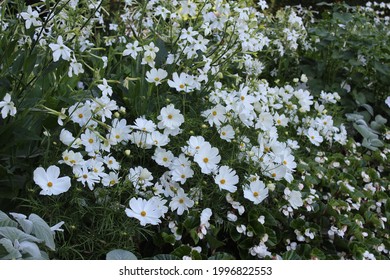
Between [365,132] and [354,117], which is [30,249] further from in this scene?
[354,117]

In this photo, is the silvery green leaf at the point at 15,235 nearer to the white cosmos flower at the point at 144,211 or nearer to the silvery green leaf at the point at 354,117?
the white cosmos flower at the point at 144,211

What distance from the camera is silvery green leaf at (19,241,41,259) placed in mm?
1438

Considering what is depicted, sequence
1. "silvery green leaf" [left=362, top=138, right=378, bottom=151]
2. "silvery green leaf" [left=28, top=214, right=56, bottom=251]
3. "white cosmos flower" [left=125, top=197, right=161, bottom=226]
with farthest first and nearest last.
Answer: "silvery green leaf" [left=362, top=138, right=378, bottom=151]
"white cosmos flower" [left=125, top=197, right=161, bottom=226]
"silvery green leaf" [left=28, top=214, right=56, bottom=251]

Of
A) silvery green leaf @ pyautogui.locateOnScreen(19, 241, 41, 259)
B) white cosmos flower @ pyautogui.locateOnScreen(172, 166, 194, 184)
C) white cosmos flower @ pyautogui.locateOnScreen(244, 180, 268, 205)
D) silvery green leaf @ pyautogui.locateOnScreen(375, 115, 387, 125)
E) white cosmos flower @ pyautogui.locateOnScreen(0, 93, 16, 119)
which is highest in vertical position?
white cosmos flower @ pyautogui.locateOnScreen(0, 93, 16, 119)

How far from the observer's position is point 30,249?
4.72 ft

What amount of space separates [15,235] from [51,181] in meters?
0.29

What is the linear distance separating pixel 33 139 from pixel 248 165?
2.61ft

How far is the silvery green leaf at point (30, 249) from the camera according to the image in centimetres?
144

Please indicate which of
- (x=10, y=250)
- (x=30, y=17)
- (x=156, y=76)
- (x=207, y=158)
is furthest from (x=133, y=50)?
(x=10, y=250)

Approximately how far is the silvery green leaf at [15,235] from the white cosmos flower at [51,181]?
0.23m

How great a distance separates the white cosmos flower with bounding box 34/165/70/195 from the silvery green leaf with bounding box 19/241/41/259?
26 cm

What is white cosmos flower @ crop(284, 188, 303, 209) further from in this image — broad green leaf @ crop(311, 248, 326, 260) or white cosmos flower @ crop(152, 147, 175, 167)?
white cosmos flower @ crop(152, 147, 175, 167)

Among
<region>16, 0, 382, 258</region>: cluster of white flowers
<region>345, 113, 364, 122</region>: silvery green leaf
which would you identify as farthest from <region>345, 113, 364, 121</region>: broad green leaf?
<region>16, 0, 382, 258</region>: cluster of white flowers

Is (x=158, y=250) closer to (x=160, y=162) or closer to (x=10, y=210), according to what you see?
(x=160, y=162)
